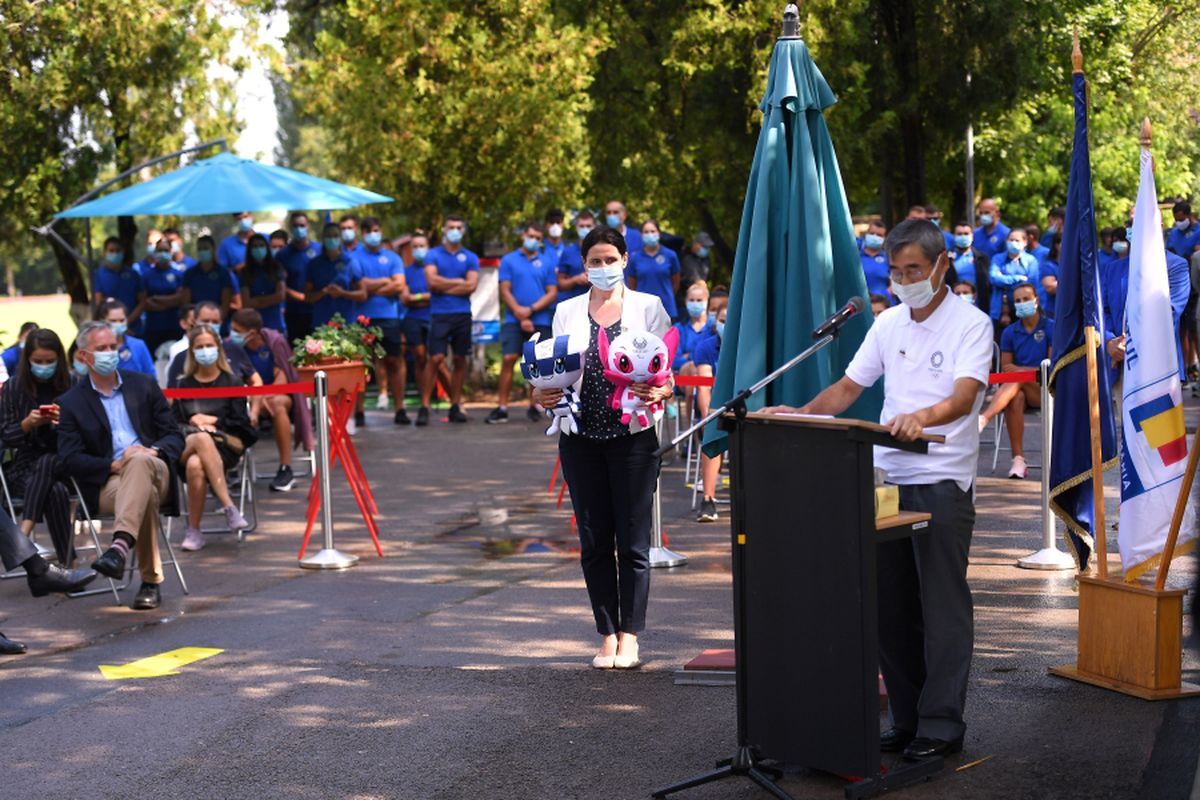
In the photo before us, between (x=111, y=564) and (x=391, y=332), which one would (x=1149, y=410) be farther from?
(x=391, y=332)

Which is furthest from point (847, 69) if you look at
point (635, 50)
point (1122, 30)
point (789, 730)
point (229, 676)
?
point (789, 730)

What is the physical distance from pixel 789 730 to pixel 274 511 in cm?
830

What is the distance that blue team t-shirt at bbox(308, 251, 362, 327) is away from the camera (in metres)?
18.7

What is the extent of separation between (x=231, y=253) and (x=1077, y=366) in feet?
43.2

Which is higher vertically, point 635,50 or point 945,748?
point 635,50

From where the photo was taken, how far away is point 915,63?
22.2m

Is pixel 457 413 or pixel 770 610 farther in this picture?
pixel 457 413

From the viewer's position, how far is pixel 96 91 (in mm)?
23953

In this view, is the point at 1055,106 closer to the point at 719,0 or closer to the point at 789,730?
the point at 719,0

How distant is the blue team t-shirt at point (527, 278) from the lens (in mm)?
18219

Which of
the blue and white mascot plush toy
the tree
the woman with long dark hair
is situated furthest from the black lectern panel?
the tree

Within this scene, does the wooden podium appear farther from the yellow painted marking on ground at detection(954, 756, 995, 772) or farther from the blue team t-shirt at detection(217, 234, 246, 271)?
the blue team t-shirt at detection(217, 234, 246, 271)

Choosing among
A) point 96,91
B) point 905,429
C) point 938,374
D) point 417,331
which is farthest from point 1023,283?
point 96,91

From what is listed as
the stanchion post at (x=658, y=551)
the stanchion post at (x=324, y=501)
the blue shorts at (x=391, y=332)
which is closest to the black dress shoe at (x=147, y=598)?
the stanchion post at (x=324, y=501)
